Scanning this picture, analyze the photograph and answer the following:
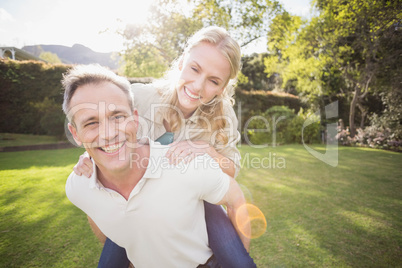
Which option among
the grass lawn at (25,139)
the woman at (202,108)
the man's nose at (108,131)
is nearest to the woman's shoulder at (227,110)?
the woman at (202,108)

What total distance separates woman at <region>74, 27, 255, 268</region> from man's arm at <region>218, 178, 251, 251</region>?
0.06 m

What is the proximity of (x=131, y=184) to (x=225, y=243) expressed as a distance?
975mm

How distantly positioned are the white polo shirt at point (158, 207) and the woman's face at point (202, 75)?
3.63 feet

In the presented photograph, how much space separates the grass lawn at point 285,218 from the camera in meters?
2.88

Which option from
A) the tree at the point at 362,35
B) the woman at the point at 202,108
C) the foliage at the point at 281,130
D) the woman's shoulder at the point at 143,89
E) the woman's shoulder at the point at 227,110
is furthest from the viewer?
the foliage at the point at 281,130

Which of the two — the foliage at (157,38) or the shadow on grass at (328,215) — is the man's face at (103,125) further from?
the foliage at (157,38)

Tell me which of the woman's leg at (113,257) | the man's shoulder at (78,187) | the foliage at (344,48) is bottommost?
the woman's leg at (113,257)

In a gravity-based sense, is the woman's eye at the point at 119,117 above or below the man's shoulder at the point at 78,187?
above

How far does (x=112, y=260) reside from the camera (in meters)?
2.04

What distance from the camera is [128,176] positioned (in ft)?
5.66

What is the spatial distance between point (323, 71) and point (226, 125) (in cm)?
1390

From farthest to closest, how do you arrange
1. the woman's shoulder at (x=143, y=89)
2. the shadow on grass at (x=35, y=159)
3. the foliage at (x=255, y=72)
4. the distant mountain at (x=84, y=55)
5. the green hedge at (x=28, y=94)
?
the foliage at (x=255, y=72), the distant mountain at (x=84, y=55), the green hedge at (x=28, y=94), the shadow on grass at (x=35, y=159), the woman's shoulder at (x=143, y=89)

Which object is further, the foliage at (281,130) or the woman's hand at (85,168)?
the foliage at (281,130)

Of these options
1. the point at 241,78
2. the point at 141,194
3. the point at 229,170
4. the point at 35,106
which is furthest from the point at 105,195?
the point at 241,78
